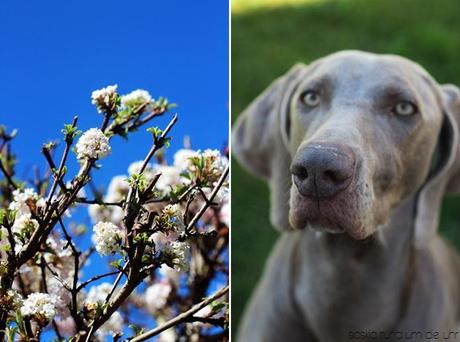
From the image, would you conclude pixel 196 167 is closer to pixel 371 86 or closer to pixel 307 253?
pixel 307 253

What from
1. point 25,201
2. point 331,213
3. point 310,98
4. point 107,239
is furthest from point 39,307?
point 310,98

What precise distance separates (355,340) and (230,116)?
70 cm

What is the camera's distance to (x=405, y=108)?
186 centimetres

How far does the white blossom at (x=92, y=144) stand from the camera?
75.4 inches

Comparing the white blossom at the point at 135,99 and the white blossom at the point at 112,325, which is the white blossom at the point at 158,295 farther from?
the white blossom at the point at 135,99

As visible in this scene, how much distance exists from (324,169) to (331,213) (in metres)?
0.12

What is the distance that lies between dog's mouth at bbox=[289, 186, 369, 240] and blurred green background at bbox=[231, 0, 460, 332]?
0.24 m

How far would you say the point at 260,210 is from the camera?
2123mm

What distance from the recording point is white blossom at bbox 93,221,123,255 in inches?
75.3

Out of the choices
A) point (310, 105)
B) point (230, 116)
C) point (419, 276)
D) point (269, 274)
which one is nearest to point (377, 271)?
point (419, 276)

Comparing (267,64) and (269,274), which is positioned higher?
(267,64)

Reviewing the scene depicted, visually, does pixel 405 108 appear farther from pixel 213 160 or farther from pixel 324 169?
pixel 213 160

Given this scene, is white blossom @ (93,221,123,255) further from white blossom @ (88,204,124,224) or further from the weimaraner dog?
white blossom @ (88,204,124,224)

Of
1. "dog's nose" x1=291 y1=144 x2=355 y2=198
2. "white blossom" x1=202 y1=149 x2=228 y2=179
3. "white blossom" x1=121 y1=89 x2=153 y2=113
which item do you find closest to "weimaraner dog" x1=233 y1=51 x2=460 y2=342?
"dog's nose" x1=291 y1=144 x2=355 y2=198
